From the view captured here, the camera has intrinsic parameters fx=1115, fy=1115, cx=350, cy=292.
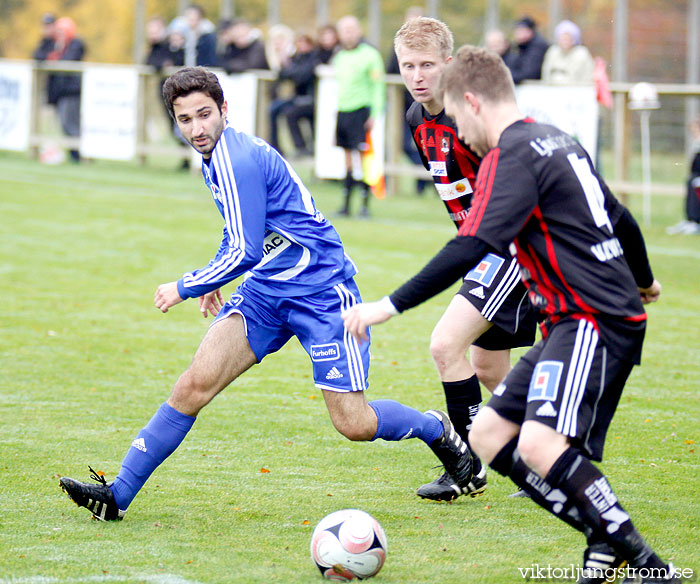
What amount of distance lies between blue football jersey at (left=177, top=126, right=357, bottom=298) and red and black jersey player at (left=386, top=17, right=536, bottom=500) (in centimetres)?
57

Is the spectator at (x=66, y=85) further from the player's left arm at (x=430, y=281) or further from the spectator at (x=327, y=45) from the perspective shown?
the player's left arm at (x=430, y=281)

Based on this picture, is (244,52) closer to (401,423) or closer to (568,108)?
(568,108)

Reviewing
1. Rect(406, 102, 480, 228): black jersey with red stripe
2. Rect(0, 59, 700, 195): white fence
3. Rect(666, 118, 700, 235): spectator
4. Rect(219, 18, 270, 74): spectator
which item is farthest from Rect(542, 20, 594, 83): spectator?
Rect(406, 102, 480, 228): black jersey with red stripe

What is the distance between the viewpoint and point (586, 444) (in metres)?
3.75

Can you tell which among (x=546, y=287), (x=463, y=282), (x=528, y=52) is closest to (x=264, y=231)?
(x=463, y=282)

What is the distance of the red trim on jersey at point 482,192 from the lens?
3.64m

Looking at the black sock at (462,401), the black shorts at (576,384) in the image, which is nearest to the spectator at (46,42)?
the black sock at (462,401)

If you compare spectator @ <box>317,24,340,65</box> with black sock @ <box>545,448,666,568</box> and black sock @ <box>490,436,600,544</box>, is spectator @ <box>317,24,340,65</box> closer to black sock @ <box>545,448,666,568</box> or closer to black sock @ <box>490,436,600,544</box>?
black sock @ <box>490,436,600,544</box>

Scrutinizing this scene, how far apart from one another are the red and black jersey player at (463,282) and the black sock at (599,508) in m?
1.38

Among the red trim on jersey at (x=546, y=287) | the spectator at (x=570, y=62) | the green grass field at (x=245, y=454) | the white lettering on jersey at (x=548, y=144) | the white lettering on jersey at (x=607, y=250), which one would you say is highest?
the spectator at (x=570, y=62)

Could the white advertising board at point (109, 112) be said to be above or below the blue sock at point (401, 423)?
above

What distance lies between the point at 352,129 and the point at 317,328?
10.6 meters

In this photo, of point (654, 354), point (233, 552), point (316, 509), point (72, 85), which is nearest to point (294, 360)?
point (654, 354)

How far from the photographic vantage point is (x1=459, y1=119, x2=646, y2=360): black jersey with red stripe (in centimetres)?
361
